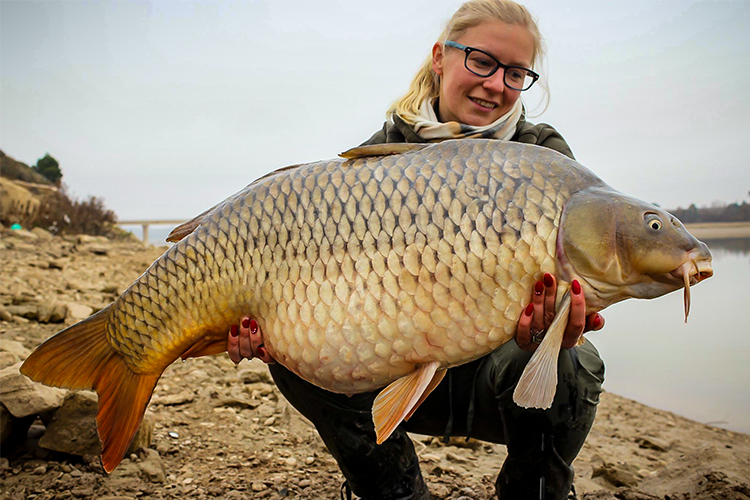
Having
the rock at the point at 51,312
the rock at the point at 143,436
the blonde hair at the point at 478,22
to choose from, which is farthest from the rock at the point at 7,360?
the blonde hair at the point at 478,22

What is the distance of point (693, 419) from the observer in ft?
12.9

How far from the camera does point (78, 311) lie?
3.79 metres

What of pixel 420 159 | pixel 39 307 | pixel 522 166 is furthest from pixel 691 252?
pixel 39 307

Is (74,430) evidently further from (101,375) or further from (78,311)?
(78,311)

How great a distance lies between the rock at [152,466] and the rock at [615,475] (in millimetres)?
1657

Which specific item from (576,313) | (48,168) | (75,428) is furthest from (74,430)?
(48,168)

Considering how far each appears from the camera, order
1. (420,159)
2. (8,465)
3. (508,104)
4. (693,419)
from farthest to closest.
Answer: (693,419)
(508,104)
(8,465)
(420,159)

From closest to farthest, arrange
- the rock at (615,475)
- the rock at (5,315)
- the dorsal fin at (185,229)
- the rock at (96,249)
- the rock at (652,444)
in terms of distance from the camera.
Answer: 1. the dorsal fin at (185,229)
2. the rock at (615,475)
3. the rock at (652,444)
4. the rock at (5,315)
5. the rock at (96,249)

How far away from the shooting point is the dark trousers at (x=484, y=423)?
1.57m

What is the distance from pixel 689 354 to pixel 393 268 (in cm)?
524

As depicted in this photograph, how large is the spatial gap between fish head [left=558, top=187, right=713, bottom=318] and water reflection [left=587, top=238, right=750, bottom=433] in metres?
3.19

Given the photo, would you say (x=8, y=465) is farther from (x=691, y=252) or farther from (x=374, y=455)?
(x=691, y=252)

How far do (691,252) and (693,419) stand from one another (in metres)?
3.27

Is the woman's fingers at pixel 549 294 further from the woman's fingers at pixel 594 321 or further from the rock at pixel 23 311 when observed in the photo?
the rock at pixel 23 311
